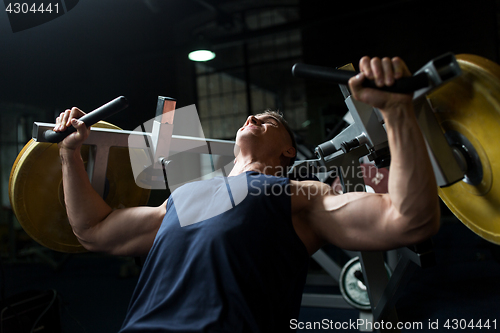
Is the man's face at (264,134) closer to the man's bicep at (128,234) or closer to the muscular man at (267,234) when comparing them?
the muscular man at (267,234)

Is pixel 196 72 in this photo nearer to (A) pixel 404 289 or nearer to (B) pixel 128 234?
(A) pixel 404 289

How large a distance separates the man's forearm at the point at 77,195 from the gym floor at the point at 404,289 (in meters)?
1.71

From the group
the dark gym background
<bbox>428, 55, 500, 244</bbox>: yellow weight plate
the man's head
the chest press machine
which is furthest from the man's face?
the dark gym background

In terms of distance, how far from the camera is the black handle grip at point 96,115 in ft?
3.31

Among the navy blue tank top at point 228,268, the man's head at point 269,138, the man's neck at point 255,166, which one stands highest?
the man's head at point 269,138

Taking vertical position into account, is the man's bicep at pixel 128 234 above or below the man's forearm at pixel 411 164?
below

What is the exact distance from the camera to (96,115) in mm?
1078

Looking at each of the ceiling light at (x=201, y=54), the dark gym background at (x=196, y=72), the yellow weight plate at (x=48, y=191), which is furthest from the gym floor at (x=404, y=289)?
the ceiling light at (x=201, y=54)

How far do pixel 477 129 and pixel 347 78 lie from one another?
353 mm

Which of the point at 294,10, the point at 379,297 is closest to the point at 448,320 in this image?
the point at 379,297

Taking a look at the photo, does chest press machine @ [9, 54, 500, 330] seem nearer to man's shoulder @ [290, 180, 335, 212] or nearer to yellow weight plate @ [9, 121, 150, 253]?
yellow weight plate @ [9, 121, 150, 253]

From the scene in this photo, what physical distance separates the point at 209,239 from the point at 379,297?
0.86m

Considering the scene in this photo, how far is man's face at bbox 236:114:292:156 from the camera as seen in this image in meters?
1.38

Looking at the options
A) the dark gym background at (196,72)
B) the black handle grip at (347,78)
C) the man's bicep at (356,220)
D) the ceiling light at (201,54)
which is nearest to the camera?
the black handle grip at (347,78)
